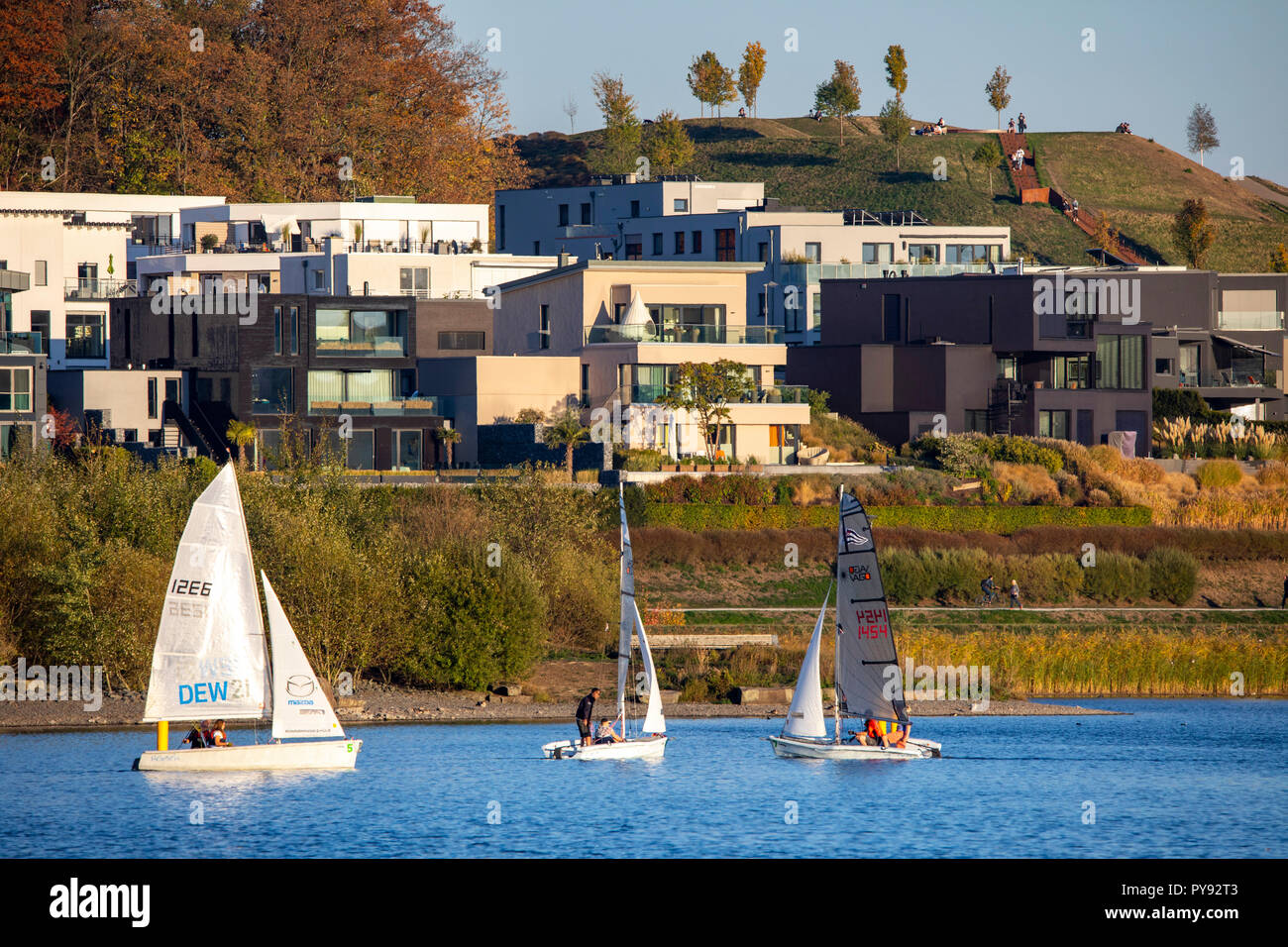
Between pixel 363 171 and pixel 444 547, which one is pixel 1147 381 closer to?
pixel 444 547

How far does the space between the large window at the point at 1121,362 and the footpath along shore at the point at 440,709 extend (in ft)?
136

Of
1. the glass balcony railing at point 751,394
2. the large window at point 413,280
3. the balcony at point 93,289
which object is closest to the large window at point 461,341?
the large window at point 413,280

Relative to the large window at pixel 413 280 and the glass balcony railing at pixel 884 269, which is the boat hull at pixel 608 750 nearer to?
the glass balcony railing at pixel 884 269

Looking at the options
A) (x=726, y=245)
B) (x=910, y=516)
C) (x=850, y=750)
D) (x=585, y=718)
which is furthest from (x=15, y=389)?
(x=850, y=750)

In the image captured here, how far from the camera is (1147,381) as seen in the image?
93938 mm

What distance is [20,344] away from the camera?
89.8 metres

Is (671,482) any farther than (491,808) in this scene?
Result: Yes

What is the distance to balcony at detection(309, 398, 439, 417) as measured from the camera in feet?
288

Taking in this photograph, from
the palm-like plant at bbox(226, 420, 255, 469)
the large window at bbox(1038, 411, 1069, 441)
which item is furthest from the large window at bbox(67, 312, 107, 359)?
the large window at bbox(1038, 411, 1069, 441)

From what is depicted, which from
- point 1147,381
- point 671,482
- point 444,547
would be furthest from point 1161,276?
point 444,547

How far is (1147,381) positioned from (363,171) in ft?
211

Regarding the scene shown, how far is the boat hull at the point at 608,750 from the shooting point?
142 feet

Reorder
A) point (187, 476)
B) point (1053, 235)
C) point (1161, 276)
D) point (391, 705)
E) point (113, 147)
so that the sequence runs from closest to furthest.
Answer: point (391, 705) < point (187, 476) < point (1161, 276) < point (113, 147) < point (1053, 235)

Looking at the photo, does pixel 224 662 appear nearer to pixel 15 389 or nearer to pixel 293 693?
pixel 293 693
